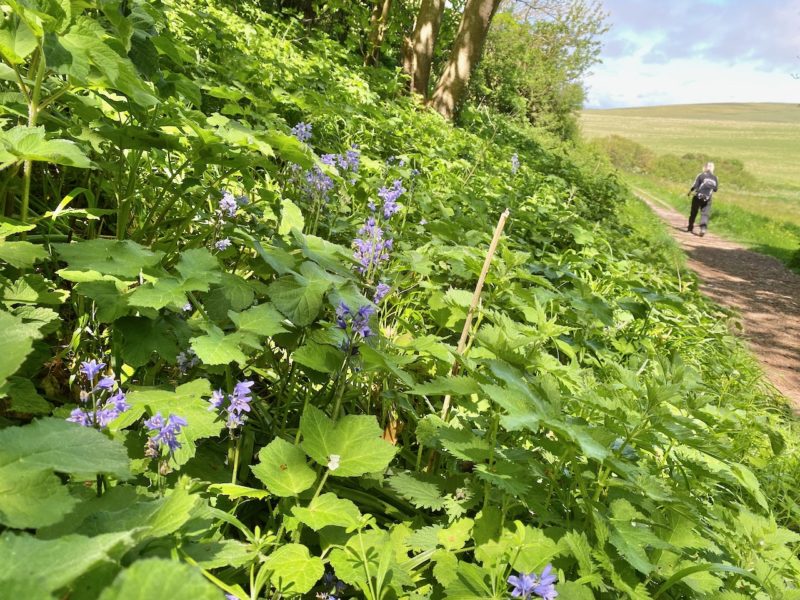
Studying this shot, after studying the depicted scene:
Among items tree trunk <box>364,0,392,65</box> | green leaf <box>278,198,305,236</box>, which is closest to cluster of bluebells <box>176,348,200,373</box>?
green leaf <box>278,198,305,236</box>

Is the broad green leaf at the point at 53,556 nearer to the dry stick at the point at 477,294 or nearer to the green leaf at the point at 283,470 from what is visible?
the green leaf at the point at 283,470

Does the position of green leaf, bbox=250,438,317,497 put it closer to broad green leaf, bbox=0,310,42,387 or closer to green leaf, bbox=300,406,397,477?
green leaf, bbox=300,406,397,477

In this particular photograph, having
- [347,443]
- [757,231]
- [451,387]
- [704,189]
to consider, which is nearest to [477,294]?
[451,387]

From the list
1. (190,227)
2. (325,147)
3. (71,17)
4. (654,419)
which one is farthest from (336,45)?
(654,419)

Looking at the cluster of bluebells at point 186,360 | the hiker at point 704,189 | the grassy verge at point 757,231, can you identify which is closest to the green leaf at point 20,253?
the cluster of bluebells at point 186,360

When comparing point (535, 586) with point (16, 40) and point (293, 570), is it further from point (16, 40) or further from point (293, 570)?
point (16, 40)

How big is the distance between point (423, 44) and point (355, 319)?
10269 mm

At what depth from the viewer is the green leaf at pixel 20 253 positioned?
1.26 metres

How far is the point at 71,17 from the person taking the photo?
1345 mm

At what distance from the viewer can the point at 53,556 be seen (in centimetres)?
51

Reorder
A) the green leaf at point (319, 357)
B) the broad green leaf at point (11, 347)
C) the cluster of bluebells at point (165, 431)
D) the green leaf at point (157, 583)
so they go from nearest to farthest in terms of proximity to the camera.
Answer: the green leaf at point (157, 583)
the broad green leaf at point (11, 347)
the cluster of bluebells at point (165, 431)
the green leaf at point (319, 357)

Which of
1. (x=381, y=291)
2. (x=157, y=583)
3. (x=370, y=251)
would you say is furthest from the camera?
(x=370, y=251)

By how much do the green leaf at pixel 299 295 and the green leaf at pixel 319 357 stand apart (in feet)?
0.24

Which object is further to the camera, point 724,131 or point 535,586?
point 724,131
